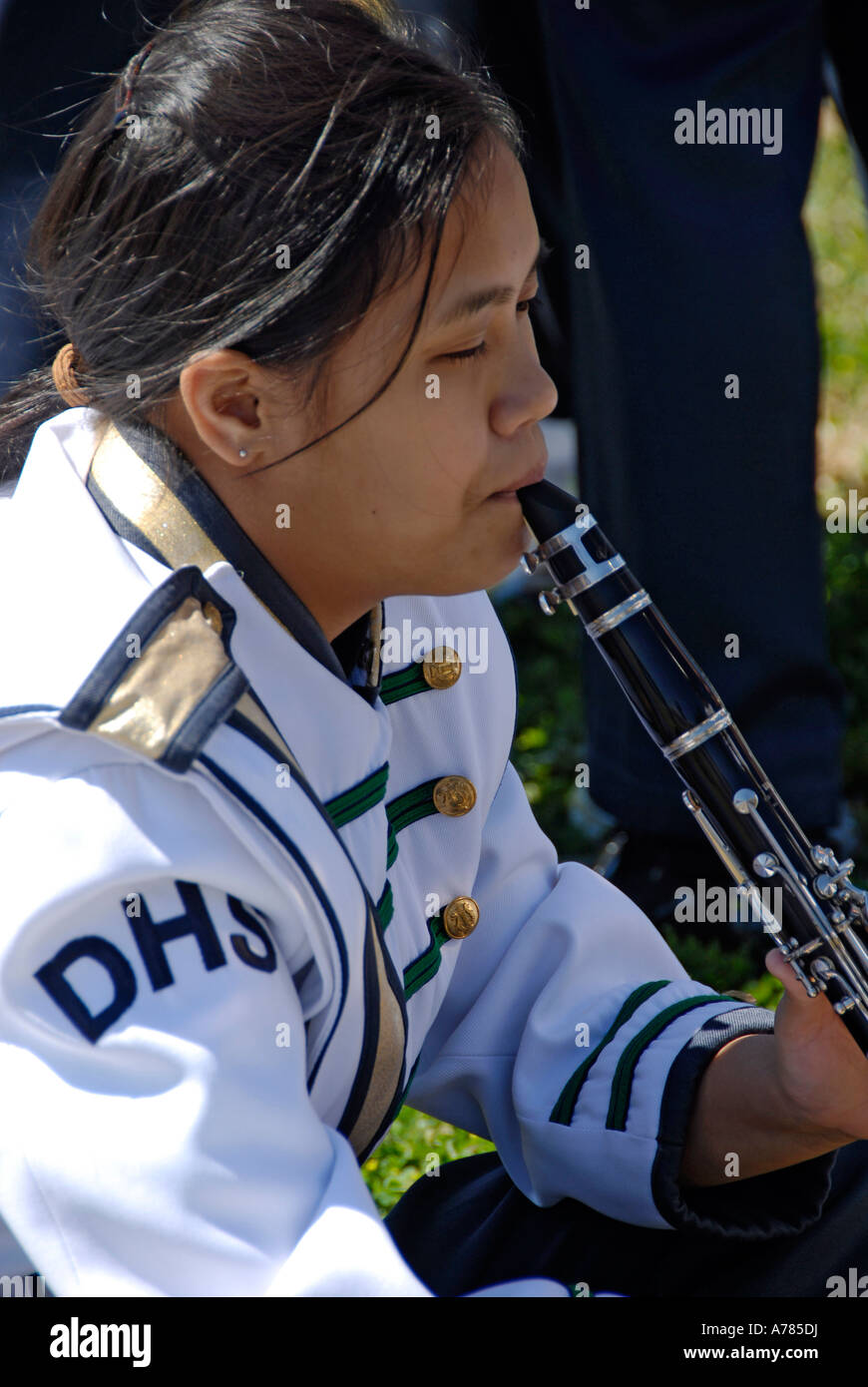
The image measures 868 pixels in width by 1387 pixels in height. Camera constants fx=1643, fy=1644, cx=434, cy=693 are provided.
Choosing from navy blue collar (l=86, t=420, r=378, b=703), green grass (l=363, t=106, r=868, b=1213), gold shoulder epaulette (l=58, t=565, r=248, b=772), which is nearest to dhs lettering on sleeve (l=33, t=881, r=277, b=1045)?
gold shoulder epaulette (l=58, t=565, r=248, b=772)

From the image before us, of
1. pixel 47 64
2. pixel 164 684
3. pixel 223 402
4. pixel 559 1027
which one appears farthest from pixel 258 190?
pixel 47 64

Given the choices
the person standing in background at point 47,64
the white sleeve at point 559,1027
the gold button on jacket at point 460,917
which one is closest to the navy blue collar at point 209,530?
the gold button on jacket at point 460,917

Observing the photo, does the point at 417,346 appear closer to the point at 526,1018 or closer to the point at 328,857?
the point at 328,857

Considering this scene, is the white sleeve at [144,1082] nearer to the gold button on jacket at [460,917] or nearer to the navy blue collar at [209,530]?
the navy blue collar at [209,530]

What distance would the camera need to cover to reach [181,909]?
1.11 m

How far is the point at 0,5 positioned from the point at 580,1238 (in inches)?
68.1

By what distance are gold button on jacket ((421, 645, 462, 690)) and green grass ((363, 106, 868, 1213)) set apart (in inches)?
26.1

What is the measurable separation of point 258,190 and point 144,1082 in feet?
2.10

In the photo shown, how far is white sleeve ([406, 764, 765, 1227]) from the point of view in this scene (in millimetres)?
1497

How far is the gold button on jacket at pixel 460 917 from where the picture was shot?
1.53 metres

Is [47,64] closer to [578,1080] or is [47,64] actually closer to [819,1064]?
[578,1080]
